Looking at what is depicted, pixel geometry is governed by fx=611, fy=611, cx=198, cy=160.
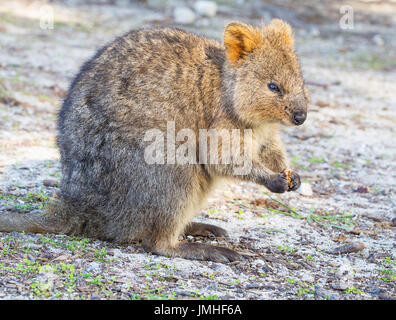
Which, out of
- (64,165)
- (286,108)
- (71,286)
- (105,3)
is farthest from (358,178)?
(105,3)

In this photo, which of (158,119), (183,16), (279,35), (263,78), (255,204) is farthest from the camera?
(183,16)

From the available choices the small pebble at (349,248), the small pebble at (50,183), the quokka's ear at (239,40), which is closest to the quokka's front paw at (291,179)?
the small pebble at (349,248)

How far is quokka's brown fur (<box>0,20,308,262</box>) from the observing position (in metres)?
4.25

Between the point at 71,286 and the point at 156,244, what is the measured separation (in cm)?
89

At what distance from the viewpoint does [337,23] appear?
44.2 ft

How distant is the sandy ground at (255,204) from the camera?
379 cm

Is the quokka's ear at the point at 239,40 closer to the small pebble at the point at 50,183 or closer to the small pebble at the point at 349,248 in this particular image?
the small pebble at the point at 349,248

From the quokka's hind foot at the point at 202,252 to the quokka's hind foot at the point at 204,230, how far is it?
412 millimetres

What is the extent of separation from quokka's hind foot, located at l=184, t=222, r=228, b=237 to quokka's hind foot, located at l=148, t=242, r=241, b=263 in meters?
0.41

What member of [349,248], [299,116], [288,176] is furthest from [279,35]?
[349,248]

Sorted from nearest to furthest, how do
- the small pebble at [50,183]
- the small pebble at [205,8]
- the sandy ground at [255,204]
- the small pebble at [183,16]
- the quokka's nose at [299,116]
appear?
the sandy ground at [255,204] < the quokka's nose at [299,116] < the small pebble at [50,183] < the small pebble at [183,16] < the small pebble at [205,8]

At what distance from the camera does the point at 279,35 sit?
4.75 meters

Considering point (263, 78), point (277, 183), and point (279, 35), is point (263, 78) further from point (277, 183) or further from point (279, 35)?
point (277, 183)

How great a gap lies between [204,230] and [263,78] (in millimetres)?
1283
